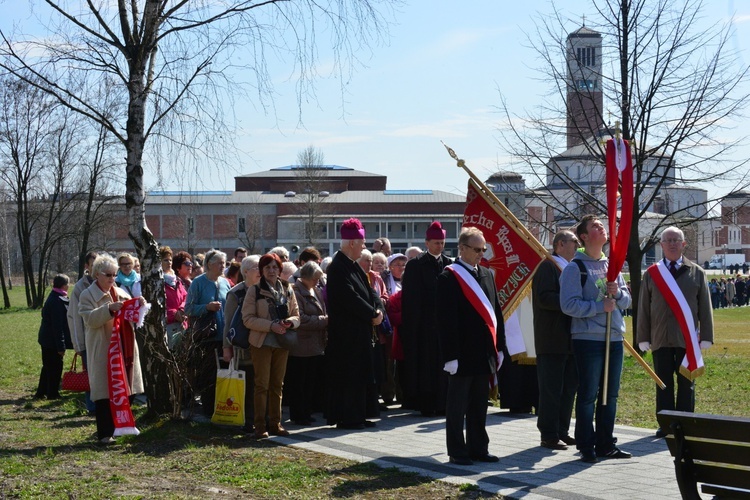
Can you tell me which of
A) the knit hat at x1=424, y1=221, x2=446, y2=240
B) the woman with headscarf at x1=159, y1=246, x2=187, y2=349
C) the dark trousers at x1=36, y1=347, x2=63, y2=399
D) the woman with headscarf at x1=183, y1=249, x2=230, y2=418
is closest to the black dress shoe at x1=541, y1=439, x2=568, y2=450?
the knit hat at x1=424, y1=221, x2=446, y2=240

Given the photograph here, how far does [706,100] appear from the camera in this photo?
728 inches

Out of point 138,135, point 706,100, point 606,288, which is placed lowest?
point 606,288

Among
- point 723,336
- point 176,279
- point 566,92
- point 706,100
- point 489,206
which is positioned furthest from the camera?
point 723,336

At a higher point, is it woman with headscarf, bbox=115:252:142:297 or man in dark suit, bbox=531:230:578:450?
woman with headscarf, bbox=115:252:142:297

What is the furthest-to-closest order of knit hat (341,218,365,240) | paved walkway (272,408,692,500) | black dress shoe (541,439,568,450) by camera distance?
1. knit hat (341,218,365,240)
2. black dress shoe (541,439,568,450)
3. paved walkway (272,408,692,500)

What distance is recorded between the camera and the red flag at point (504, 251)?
37.4 ft

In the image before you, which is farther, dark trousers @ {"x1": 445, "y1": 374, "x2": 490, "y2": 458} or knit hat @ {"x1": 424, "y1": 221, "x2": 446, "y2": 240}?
knit hat @ {"x1": 424, "y1": 221, "x2": 446, "y2": 240}

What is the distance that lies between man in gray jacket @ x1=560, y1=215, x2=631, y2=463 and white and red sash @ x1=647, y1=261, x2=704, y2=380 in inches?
43.5

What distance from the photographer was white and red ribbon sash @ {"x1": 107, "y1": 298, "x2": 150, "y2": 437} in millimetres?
9789

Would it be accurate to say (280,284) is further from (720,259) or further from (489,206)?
(720,259)

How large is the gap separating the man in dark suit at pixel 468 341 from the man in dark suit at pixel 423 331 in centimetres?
265

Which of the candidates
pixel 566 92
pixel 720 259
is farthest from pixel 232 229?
pixel 566 92

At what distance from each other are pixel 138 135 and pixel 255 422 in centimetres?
330

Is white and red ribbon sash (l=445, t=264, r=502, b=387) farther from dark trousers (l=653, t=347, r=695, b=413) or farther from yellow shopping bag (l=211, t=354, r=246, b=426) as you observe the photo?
yellow shopping bag (l=211, t=354, r=246, b=426)
